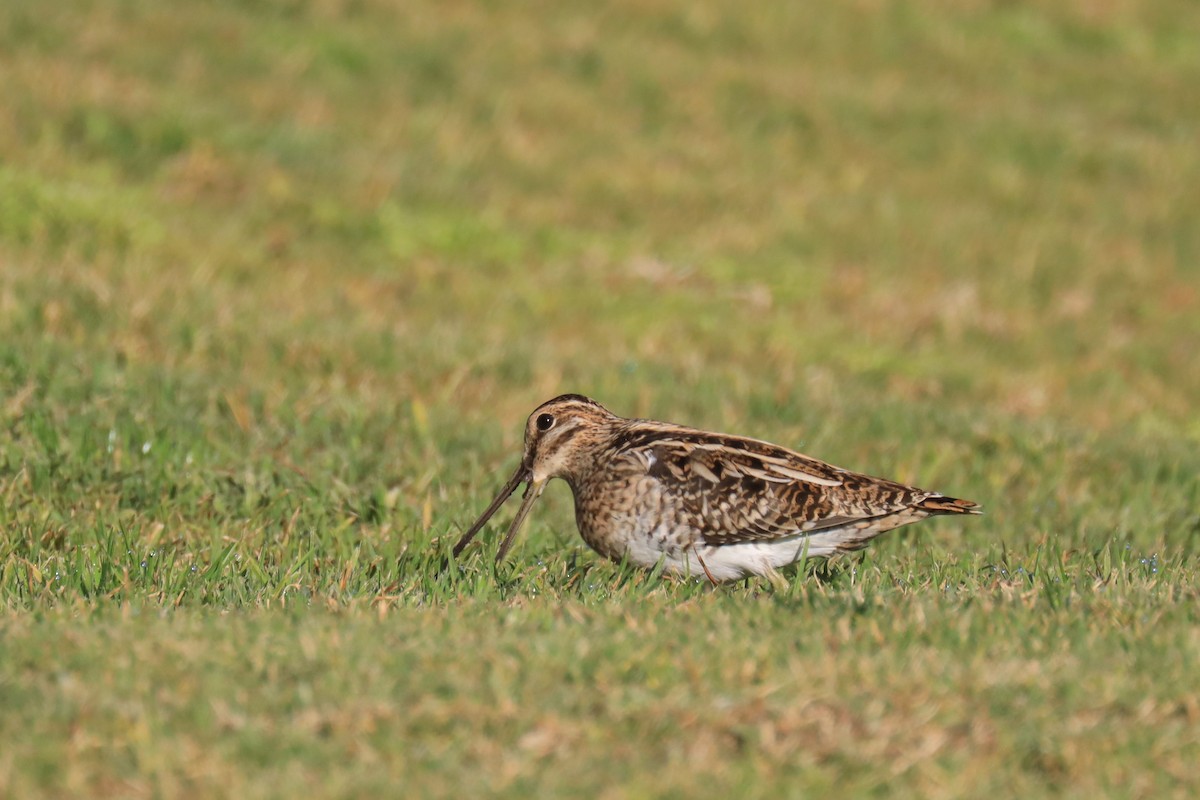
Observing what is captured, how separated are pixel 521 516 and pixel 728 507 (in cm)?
104

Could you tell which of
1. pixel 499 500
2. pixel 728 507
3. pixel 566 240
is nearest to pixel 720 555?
pixel 728 507

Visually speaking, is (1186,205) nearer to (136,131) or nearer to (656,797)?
(136,131)

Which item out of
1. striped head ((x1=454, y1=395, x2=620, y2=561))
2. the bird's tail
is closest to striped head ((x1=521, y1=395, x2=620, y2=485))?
striped head ((x1=454, y1=395, x2=620, y2=561))

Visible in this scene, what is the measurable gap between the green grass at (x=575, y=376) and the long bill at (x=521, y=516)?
132 mm

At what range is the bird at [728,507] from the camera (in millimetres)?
6445

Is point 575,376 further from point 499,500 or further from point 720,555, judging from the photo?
point 720,555

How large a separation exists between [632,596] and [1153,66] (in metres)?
18.6

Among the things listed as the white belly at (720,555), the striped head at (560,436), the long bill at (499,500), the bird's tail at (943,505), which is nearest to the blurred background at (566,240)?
the long bill at (499,500)

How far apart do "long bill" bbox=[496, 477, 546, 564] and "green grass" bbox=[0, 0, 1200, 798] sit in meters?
0.13

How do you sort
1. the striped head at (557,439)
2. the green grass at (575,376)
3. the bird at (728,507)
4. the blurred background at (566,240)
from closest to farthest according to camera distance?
the green grass at (575,376) → the bird at (728,507) → the striped head at (557,439) → the blurred background at (566,240)

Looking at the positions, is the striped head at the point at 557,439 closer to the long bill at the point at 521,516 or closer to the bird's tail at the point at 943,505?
the long bill at the point at 521,516

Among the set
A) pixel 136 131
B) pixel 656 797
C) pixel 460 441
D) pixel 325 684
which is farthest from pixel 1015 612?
pixel 136 131

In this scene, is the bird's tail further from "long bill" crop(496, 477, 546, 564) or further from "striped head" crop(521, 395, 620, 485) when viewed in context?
"long bill" crop(496, 477, 546, 564)

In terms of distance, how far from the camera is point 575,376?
10.7 meters
